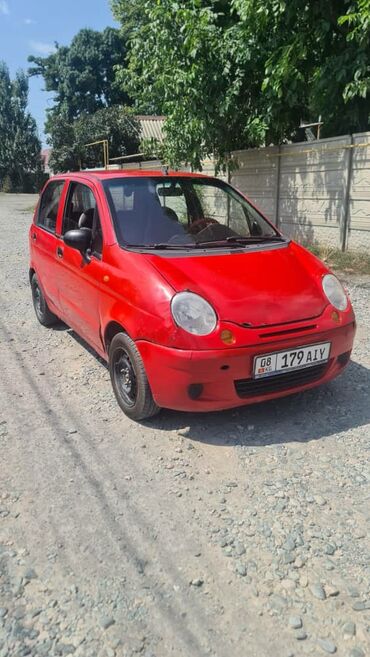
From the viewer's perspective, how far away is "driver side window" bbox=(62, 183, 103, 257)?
3828mm

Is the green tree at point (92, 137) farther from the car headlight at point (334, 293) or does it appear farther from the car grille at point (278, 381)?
the car grille at point (278, 381)

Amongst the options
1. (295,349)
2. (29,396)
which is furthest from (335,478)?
(29,396)

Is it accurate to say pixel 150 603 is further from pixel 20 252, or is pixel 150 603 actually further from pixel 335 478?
pixel 20 252

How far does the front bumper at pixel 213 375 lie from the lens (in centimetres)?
291

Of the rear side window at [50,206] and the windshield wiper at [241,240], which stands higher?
the rear side window at [50,206]

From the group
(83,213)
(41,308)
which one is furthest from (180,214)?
(41,308)

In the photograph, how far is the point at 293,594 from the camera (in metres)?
2.05

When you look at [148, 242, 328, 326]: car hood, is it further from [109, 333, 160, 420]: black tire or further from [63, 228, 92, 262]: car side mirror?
[63, 228, 92, 262]: car side mirror

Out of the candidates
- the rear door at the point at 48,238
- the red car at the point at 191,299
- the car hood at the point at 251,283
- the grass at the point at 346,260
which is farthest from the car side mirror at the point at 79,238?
the grass at the point at 346,260

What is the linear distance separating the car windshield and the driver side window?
0.18 metres

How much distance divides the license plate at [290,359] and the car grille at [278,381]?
4 centimetres

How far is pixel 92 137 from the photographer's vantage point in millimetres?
28234

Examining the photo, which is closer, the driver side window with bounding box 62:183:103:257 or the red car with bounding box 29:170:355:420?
the red car with bounding box 29:170:355:420

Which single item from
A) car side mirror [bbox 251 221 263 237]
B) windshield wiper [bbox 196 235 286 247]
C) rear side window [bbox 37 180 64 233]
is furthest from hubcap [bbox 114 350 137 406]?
rear side window [bbox 37 180 64 233]
